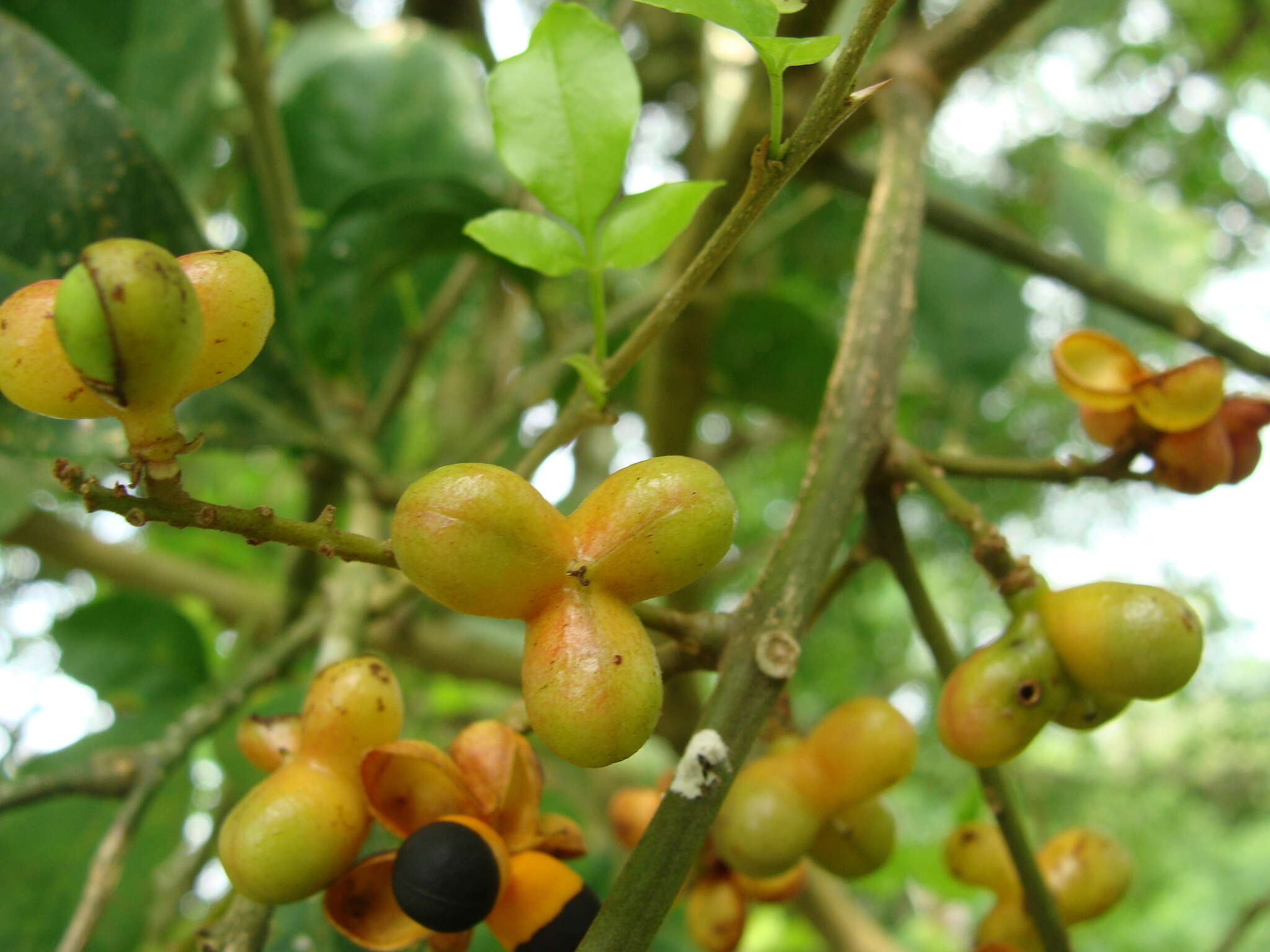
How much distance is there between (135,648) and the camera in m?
1.34

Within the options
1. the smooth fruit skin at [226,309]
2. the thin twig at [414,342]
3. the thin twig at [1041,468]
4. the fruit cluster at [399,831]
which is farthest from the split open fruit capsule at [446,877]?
the thin twig at [414,342]

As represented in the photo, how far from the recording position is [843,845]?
0.65m

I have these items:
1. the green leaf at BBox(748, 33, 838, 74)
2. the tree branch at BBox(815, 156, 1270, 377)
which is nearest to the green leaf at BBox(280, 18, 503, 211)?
the tree branch at BBox(815, 156, 1270, 377)

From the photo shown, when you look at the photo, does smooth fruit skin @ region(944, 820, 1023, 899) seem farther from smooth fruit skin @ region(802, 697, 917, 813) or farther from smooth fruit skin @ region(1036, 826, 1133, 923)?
smooth fruit skin @ region(802, 697, 917, 813)

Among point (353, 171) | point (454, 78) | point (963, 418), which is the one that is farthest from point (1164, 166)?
point (353, 171)

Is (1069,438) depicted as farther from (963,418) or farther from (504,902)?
(504,902)

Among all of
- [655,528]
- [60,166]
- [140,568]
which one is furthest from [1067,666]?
[140,568]

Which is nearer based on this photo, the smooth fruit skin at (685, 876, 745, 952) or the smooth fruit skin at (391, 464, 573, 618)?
the smooth fruit skin at (391, 464, 573, 618)

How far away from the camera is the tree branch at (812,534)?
0.42 m

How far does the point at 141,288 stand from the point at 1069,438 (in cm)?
243

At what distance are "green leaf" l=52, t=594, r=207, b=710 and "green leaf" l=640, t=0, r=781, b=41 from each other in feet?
3.88

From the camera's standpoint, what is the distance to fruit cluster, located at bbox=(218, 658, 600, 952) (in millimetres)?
462

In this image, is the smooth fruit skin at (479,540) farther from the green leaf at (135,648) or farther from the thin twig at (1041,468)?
the green leaf at (135,648)

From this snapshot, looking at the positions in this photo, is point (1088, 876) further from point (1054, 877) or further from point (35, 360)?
point (35, 360)
